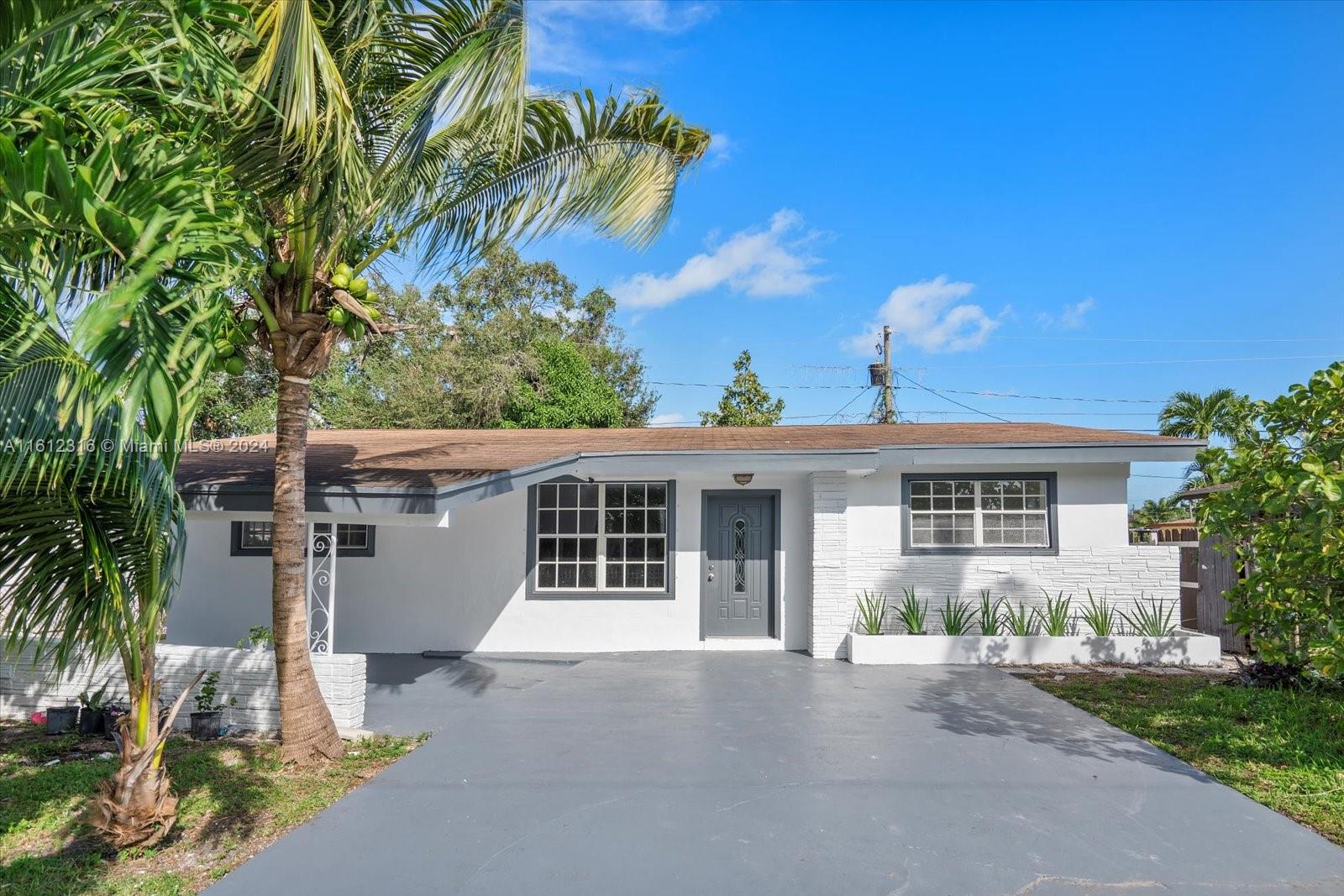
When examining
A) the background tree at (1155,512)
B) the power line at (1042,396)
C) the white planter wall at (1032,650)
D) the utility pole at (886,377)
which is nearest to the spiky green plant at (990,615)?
the white planter wall at (1032,650)

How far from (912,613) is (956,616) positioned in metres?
0.59

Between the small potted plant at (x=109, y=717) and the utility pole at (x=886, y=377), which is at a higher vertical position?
the utility pole at (x=886, y=377)

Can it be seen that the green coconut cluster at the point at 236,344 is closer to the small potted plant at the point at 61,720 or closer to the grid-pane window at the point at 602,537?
the small potted plant at the point at 61,720

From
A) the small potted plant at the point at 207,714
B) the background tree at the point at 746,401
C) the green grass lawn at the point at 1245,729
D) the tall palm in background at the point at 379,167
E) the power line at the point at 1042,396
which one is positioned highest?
the power line at the point at 1042,396

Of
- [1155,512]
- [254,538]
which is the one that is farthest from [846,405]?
[254,538]

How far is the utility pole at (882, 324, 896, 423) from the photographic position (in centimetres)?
2634

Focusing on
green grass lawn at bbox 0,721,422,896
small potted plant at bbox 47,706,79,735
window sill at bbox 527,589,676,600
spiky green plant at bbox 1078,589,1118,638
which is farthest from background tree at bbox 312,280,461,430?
spiky green plant at bbox 1078,589,1118,638

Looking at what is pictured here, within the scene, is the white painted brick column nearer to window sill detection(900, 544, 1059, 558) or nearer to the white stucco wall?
the white stucco wall

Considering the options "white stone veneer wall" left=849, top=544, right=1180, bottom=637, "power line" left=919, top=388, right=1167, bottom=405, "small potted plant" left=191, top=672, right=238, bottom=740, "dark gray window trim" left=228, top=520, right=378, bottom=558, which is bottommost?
"small potted plant" left=191, top=672, right=238, bottom=740

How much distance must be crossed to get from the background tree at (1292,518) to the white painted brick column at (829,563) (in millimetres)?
4478

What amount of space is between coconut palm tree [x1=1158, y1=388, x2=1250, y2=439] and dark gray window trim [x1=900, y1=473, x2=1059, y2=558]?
18.8 m

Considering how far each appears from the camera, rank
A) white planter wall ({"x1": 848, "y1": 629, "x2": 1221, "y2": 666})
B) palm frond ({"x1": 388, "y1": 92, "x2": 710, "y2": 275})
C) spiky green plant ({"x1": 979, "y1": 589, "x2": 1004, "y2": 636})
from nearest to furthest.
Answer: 1. palm frond ({"x1": 388, "y1": 92, "x2": 710, "y2": 275})
2. white planter wall ({"x1": 848, "y1": 629, "x2": 1221, "y2": 666})
3. spiky green plant ({"x1": 979, "y1": 589, "x2": 1004, "y2": 636})

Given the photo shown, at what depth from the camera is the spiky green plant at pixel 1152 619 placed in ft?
32.9

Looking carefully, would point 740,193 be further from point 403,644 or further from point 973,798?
point 973,798
